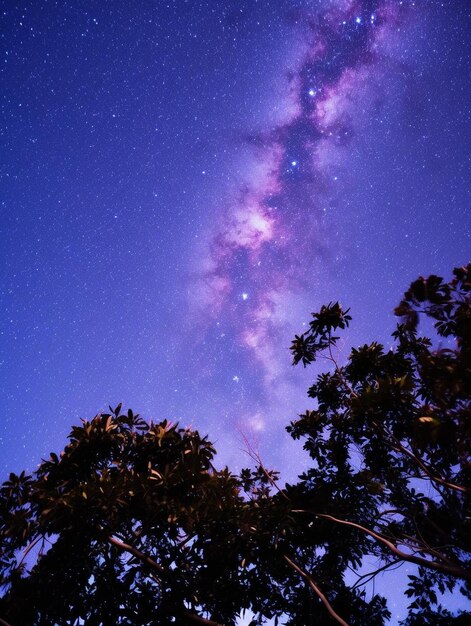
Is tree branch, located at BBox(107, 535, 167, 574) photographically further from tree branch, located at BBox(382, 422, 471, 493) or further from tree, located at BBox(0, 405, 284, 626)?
tree branch, located at BBox(382, 422, 471, 493)

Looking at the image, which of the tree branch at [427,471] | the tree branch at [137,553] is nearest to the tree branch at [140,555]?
the tree branch at [137,553]

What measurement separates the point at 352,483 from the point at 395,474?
1210mm

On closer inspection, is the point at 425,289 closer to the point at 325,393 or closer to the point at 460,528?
the point at 460,528

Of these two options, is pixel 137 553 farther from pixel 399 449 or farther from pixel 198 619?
pixel 399 449

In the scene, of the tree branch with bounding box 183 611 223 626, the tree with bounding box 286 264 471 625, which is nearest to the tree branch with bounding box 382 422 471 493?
the tree with bounding box 286 264 471 625

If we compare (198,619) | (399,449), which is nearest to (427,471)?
(399,449)

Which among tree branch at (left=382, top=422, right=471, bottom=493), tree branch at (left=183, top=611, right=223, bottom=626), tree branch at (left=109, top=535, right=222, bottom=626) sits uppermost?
tree branch at (left=382, top=422, right=471, bottom=493)

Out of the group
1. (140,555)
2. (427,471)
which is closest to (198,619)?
(140,555)

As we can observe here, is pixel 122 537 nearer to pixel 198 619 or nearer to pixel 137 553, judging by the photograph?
pixel 137 553

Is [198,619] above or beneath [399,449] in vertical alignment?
beneath

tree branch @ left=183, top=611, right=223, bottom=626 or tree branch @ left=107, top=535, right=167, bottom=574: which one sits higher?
tree branch @ left=107, top=535, right=167, bottom=574

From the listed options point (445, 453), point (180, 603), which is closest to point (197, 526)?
point (180, 603)

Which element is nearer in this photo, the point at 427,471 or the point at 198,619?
the point at 198,619

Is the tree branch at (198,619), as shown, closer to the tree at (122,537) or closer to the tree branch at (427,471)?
the tree at (122,537)
